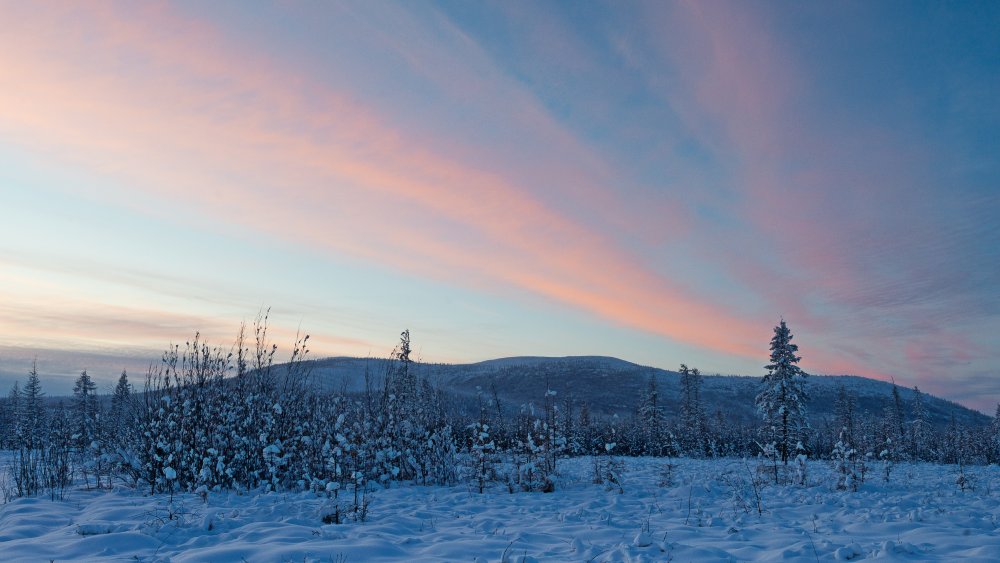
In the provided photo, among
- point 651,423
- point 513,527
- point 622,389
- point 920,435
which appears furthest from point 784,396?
point 622,389

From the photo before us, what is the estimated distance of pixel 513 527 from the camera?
7.27m

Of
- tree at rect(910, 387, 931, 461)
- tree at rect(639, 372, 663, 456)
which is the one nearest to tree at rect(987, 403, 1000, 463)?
tree at rect(910, 387, 931, 461)

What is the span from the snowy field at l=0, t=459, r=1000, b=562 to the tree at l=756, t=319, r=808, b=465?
53.9 feet

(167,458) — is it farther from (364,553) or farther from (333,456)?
(364,553)

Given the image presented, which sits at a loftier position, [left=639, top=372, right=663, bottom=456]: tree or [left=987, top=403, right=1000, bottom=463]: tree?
[left=639, top=372, right=663, bottom=456]: tree

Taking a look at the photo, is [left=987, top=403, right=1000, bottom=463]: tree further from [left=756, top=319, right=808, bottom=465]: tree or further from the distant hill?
the distant hill

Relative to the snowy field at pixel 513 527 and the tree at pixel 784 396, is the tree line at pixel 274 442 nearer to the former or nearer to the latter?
the snowy field at pixel 513 527

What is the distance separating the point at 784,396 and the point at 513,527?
2463 centimetres

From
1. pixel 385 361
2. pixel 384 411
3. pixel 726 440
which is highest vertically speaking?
pixel 385 361

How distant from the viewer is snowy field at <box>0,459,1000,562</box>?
5.52 meters

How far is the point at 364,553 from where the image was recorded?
543cm

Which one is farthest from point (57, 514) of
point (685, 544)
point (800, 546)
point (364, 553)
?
point (800, 546)

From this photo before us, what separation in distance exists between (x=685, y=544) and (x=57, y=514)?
8.56 metres

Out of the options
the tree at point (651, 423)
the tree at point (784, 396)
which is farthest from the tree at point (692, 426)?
the tree at point (784, 396)
